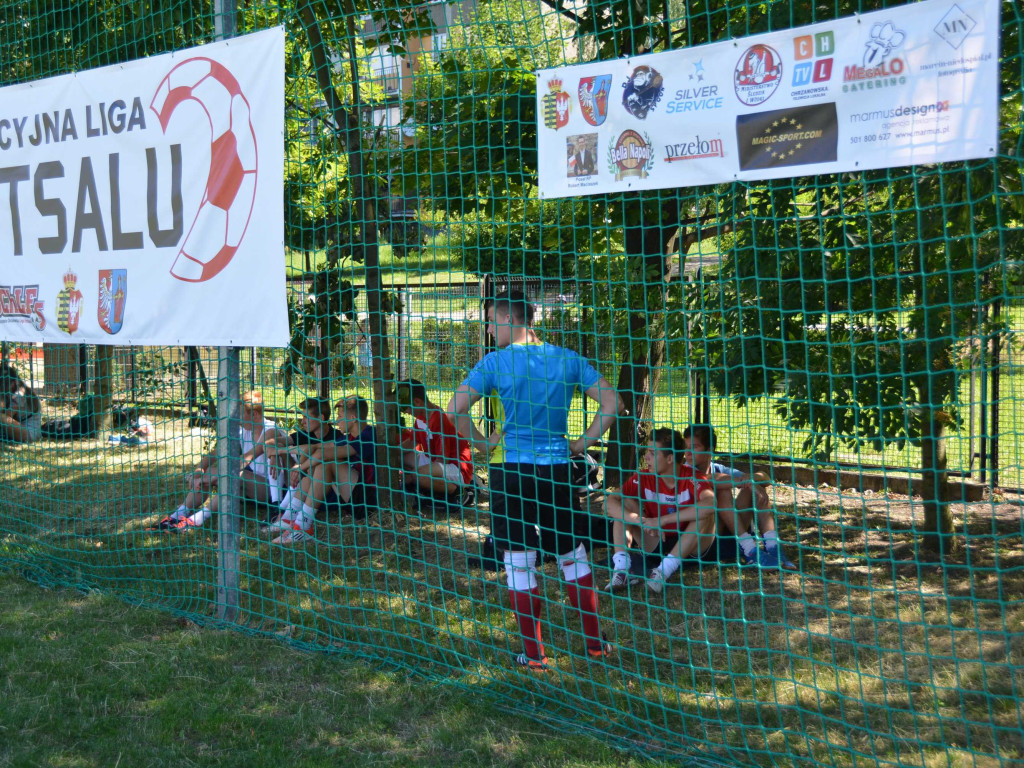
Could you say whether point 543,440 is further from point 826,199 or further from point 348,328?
point 348,328

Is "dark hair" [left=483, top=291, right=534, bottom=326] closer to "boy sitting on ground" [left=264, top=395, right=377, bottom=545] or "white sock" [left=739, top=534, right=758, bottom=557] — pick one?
"boy sitting on ground" [left=264, top=395, right=377, bottom=545]

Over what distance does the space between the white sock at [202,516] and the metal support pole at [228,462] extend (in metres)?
1.76

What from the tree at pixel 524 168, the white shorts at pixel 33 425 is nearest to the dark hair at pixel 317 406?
the tree at pixel 524 168

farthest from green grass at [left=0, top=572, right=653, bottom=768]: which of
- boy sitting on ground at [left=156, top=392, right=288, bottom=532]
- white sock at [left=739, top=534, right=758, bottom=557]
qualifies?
white sock at [left=739, top=534, right=758, bottom=557]

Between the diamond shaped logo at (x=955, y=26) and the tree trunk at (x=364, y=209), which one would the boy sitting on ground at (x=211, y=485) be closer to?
the tree trunk at (x=364, y=209)

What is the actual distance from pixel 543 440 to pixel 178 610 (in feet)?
7.24

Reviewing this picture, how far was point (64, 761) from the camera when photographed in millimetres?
3205

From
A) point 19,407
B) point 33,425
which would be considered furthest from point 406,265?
point 19,407

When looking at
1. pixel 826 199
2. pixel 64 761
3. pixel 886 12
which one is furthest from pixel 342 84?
pixel 64 761

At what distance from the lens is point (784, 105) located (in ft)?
Result: 10.4

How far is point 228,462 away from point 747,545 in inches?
120

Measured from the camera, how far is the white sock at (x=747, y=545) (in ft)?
18.2

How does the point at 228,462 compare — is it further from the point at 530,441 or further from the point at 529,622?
the point at 529,622

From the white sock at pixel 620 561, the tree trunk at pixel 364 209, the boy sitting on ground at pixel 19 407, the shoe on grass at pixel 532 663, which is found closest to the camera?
the shoe on grass at pixel 532 663
